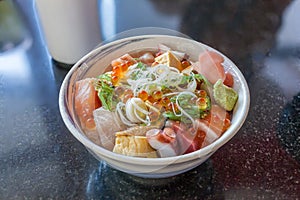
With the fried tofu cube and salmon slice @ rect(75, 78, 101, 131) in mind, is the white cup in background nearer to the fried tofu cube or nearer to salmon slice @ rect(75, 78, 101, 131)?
salmon slice @ rect(75, 78, 101, 131)

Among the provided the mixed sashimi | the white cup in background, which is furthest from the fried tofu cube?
the white cup in background

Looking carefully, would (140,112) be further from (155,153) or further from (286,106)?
(286,106)

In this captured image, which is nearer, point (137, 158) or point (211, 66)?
point (137, 158)

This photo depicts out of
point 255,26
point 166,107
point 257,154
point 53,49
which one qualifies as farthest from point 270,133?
point 53,49

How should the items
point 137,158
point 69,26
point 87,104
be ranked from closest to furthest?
point 137,158
point 87,104
point 69,26

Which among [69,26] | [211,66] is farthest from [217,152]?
[69,26]

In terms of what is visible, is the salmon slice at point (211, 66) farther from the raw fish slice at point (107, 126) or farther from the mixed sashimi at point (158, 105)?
the raw fish slice at point (107, 126)

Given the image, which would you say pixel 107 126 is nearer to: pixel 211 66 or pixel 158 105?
pixel 158 105
